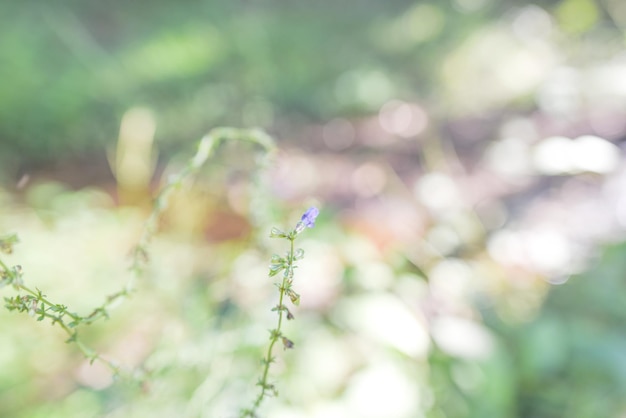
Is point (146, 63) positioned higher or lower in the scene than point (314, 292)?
higher

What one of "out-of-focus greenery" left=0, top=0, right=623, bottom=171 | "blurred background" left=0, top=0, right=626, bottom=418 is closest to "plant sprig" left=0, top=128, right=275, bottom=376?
"blurred background" left=0, top=0, right=626, bottom=418

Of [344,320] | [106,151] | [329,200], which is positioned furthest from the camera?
[106,151]

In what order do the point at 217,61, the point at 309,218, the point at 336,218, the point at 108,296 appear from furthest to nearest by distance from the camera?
1. the point at 217,61
2. the point at 336,218
3. the point at 108,296
4. the point at 309,218

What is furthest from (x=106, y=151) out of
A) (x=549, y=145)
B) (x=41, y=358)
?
(x=549, y=145)

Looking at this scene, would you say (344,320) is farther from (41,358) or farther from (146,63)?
(146,63)

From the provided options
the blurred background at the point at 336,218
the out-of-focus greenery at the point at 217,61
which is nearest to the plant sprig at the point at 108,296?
the blurred background at the point at 336,218

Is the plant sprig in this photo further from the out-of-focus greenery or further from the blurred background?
the out-of-focus greenery

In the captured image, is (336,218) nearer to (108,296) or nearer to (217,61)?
(108,296)

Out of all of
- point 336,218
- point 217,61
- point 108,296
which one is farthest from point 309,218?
point 217,61

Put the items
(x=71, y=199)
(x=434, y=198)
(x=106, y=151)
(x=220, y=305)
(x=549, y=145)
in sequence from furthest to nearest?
(x=106, y=151) < (x=71, y=199) < (x=434, y=198) < (x=220, y=305) < (x=549, y=145)
